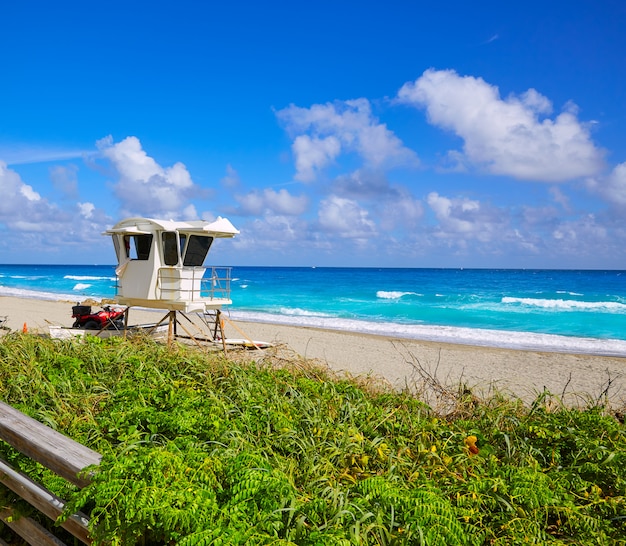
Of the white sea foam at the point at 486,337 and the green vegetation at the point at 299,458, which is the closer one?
the green vegetation at the point at 299,458

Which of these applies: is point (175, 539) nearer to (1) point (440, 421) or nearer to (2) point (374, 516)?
(2) point (374, 516)

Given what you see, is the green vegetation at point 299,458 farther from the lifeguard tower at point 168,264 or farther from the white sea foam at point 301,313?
the white sea foam at point 301,313

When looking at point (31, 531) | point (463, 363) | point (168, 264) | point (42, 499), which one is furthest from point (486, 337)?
point (42, 499)

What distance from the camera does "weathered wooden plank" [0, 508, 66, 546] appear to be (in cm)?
335

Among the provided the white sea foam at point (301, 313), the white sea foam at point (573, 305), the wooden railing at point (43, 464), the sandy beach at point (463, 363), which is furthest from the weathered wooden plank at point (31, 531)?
the white sea foam at point (573, 305)

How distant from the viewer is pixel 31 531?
11.5 feet

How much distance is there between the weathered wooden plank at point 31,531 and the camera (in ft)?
11.0

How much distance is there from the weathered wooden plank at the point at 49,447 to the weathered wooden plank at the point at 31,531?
58 cm

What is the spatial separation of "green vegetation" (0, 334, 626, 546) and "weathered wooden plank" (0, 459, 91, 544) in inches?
5.1

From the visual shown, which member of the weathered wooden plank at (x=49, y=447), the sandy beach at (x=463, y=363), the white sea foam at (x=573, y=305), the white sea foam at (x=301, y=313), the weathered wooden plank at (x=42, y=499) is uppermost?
the white sea foam at (x=573, y=305)

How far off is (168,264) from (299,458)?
9.38 metres

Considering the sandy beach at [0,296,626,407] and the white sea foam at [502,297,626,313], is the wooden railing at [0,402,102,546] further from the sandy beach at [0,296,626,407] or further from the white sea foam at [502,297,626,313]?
the white sea foam at [502,297,626,313]

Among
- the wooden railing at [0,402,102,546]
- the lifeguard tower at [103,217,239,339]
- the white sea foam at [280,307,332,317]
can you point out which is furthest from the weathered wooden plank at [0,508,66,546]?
the white sea foam at [280,307,332,317]

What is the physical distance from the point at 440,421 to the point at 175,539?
3988 mm
